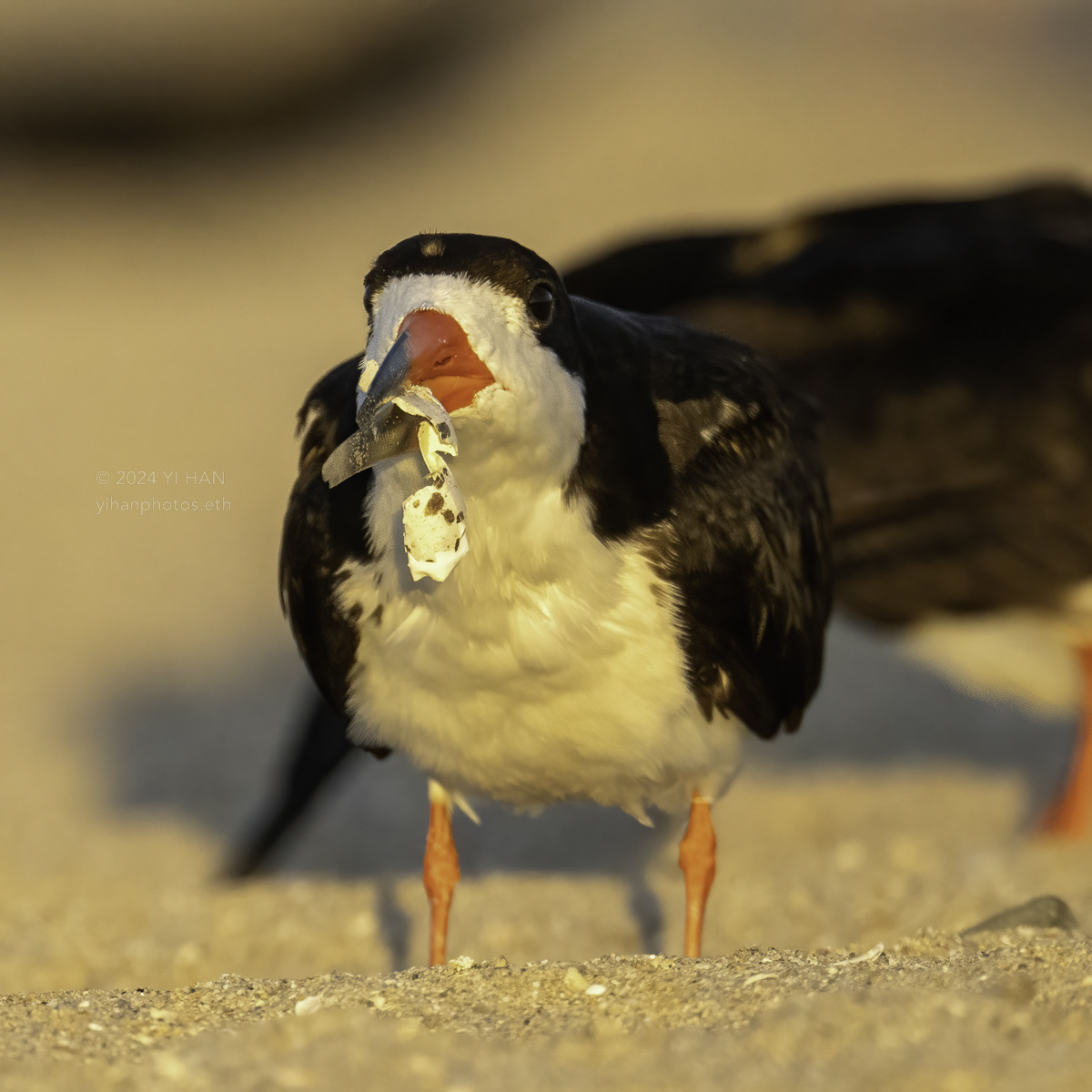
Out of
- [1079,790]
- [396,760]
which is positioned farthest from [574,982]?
[396,760]

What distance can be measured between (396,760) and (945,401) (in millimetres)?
2769

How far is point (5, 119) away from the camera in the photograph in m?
15.0

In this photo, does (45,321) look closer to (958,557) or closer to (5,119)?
(5,119)

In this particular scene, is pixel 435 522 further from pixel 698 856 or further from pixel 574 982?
pixel 698 856

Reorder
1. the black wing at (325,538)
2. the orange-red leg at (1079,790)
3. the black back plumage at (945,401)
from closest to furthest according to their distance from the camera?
the black wing at (325,538) → the black back plumage at (945,401) → the orange-red leg at (1079,790)

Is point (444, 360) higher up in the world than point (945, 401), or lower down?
higher up

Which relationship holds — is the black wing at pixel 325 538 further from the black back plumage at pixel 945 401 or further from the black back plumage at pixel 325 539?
the black back plumage at pixel 945 401

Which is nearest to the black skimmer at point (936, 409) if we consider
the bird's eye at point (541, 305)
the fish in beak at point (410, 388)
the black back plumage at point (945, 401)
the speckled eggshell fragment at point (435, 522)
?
the black back plumage at point (945, 401)

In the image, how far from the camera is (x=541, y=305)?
9.54ft

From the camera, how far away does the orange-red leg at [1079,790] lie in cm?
537

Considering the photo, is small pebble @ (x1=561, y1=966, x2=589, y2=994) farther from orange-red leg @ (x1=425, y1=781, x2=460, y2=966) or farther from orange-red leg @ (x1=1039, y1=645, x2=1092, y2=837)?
orange-red leg @ (x1=1039, y1=645, x2=1092, y2=837)

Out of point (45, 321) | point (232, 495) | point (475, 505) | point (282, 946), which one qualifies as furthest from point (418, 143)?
point (475, 505)

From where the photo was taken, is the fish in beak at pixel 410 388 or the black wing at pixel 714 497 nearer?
the fish in beak at pixel 410 388

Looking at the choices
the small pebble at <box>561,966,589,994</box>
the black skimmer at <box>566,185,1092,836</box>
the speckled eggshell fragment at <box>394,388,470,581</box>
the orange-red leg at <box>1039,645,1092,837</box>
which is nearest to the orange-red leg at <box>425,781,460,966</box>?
the small pebble at <box>561,966,589,994</box>
